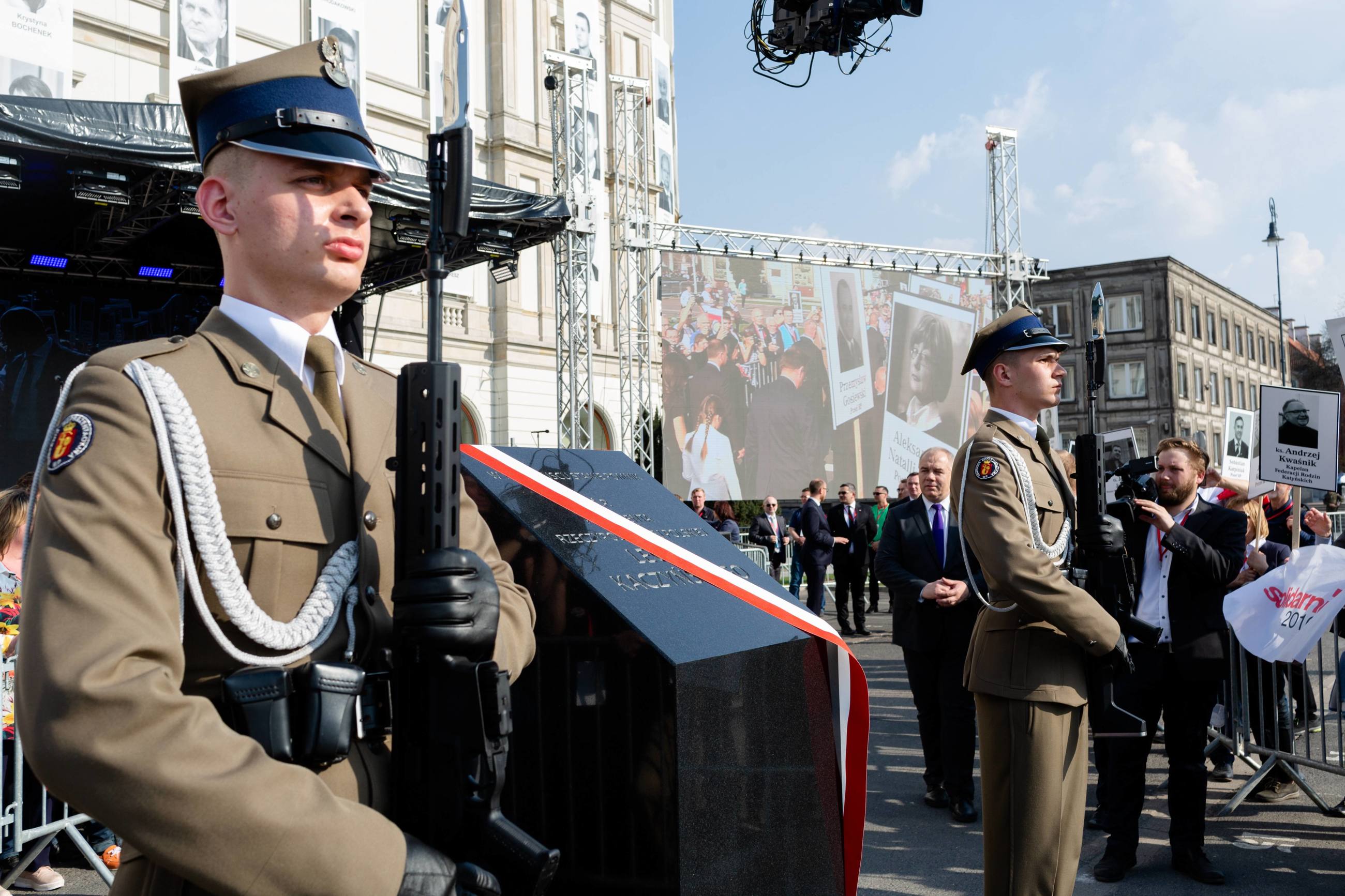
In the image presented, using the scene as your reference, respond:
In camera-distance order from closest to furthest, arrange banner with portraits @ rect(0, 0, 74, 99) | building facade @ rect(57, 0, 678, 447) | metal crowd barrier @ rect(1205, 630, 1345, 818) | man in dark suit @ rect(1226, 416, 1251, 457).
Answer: metal crowd barrier @ rect(1205, 630, 1345, 818) < man in dark suit @ rect(1226, 416, 1251, 457) < banner with portraits @ rect(0, 0, 74, 99) < building facade @ rect(57, 0, 678, 447)

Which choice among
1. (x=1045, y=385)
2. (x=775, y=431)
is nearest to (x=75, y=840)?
(x=1045, y=385)

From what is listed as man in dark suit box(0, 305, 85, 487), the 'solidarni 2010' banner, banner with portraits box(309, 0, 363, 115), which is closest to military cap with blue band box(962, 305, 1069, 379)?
man in dark suit box(0, 305, 85, 487)

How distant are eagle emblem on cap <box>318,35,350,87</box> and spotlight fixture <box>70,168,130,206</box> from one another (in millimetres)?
9038

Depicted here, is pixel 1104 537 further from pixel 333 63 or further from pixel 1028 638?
pixel 333 63

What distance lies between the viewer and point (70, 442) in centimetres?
129

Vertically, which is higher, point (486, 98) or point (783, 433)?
point (486, 98)

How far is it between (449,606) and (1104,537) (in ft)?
9.36

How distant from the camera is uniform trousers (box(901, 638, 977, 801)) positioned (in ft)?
19.2

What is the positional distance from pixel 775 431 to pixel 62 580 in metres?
18.8

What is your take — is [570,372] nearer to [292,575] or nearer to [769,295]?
[769,295]

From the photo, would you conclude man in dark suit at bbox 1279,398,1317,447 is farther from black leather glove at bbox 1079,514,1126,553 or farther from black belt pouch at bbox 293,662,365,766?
black belt pouch at bbox 293,662,365,766

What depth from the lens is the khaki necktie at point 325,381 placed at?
160 centimetres

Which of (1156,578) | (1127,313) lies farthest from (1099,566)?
(1127,313)

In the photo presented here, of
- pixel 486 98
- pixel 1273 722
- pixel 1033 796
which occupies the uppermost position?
pixel 486 98
